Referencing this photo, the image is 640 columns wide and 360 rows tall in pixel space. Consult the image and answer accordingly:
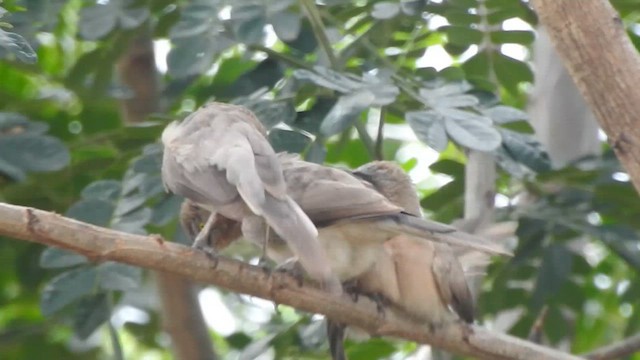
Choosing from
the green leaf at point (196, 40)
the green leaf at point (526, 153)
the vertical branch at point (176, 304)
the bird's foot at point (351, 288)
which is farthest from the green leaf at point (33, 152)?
the green leaf at point (526, 153)

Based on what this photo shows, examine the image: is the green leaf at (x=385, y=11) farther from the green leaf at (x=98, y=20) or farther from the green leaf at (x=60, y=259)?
the green leaf at (x=60, y=259)

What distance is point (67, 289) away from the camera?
11.3 feet

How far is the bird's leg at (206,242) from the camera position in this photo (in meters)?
2.80

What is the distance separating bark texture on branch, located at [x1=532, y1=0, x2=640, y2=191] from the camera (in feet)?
10.0

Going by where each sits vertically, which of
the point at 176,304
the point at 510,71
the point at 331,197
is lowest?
the point at 176,304

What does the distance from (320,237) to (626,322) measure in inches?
72.2

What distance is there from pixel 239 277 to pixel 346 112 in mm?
593

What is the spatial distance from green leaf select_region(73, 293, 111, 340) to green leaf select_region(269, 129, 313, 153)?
659 millimetres

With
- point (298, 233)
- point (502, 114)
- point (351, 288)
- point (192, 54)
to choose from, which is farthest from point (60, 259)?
point (502, 114)

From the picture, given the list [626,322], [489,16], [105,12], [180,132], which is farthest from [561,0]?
[626,322]

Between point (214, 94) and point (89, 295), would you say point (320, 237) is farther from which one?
point (214, 94)

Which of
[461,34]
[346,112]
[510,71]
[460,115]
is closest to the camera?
[346,112]

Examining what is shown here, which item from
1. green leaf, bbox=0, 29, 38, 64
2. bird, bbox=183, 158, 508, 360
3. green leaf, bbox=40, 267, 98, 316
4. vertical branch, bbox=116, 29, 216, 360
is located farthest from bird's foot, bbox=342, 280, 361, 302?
vertical branch, bbox=116, 29, 216, 360

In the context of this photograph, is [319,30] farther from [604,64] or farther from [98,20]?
[604,64]
